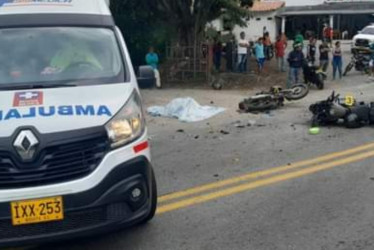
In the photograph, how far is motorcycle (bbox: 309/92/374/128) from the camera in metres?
10.9

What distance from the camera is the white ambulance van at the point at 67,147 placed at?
4.18 metres

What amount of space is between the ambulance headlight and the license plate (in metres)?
0.62

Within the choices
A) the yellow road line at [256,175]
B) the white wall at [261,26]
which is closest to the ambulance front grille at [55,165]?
the yellow road line at [256,175]

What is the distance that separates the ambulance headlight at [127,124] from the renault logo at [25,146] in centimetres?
56

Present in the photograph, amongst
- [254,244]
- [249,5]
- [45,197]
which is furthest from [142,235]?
[249,5]

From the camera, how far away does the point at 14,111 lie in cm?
442

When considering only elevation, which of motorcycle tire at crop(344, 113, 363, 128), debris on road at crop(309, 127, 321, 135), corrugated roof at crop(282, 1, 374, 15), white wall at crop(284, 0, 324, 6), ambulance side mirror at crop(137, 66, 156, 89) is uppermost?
Result: white wall at crop(284, 0, 324, 6)

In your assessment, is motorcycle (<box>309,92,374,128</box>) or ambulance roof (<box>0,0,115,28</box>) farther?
motorcycle (<box>309,92,374,128</box>)

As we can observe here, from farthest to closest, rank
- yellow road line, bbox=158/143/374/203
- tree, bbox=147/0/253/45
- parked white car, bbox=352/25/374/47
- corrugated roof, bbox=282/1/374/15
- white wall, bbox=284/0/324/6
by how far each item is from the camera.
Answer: white wall, bbox=284/0/324/6, corrugated roof, bbox=282/1/374/15, parked white car, bbox=352/25/374/47, tree, bbox=147/0/253/45, yellow road line, bbox=158/143/374/203

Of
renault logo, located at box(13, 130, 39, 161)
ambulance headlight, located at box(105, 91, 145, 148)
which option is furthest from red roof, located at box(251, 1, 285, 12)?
renault logo, located at box(13, 130, 39, 161)

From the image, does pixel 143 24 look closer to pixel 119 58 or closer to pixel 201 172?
pixel 201 172

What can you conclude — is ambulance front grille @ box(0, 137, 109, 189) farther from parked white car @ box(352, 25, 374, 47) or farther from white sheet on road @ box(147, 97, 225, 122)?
parked white car @ box(352, 25, 374, 47)

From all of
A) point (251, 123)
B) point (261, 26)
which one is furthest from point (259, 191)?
point (261, 26)

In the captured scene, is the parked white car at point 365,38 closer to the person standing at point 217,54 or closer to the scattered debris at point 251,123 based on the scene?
the person standing at point 217,54
